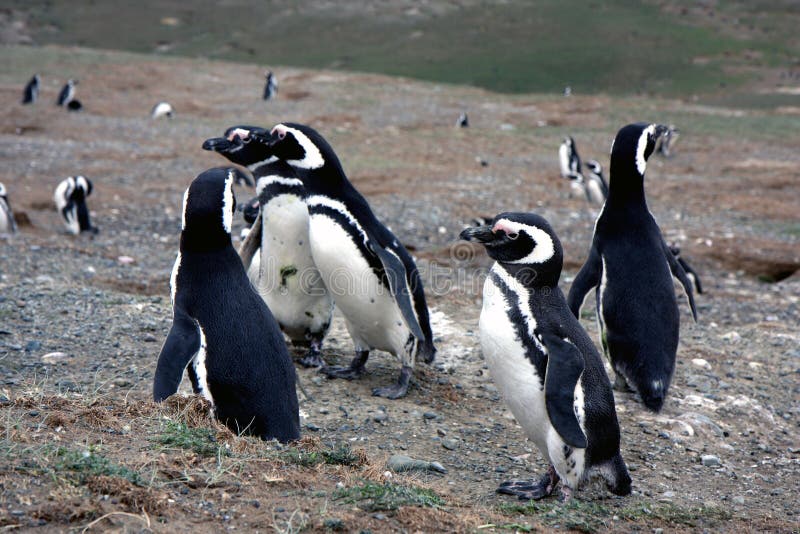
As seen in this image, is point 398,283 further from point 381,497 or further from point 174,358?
point 381,497

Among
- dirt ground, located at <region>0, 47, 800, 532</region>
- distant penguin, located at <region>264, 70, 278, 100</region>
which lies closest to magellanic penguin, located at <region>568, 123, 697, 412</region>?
dirt ground, located at <region>0, 47, 800, 532</region>

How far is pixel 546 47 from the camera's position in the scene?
38.8 meters

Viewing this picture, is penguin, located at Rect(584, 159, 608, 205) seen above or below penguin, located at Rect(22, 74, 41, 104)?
below

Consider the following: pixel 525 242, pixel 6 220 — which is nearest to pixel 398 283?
pixel 525 242

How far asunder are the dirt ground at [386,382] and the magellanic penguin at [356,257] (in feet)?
1.32

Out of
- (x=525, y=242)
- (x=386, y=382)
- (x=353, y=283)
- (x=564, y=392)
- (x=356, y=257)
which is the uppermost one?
(x=525, y=242)

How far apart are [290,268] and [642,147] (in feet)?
7.91

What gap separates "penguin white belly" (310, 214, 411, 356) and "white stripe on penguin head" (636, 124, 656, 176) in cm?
188

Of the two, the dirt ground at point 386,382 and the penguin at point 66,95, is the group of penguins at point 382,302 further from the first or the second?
the penguin at point 66,95

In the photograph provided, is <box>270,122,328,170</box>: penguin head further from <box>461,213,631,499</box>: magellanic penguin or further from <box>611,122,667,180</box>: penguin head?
<box>611,122,667,180</box>: penguin head

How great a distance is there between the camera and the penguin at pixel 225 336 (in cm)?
387

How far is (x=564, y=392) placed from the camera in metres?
3.71

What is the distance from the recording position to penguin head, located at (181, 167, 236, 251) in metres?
4.06

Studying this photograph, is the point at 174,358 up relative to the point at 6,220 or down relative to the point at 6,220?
up
